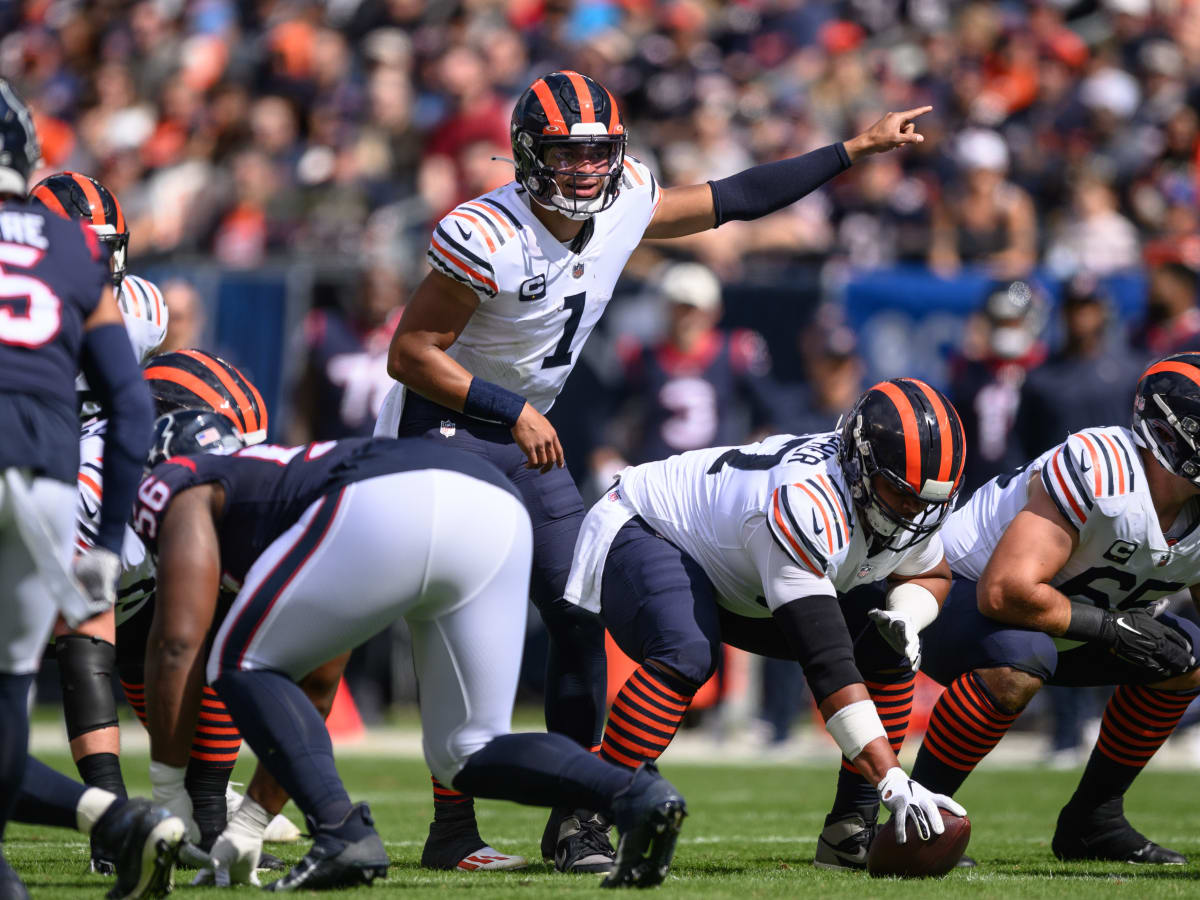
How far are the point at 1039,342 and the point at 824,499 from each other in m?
5.27

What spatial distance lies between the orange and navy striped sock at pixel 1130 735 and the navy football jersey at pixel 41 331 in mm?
3266

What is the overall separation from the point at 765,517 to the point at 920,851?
973mm

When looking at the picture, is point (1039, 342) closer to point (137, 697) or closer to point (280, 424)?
point (280, 424)

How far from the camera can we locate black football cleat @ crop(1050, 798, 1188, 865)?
5199 mm

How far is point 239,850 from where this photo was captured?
402 cm

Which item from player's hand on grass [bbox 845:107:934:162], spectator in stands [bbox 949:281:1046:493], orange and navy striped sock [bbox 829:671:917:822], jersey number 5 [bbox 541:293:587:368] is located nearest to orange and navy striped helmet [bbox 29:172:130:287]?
jersey number 5 [bbox 541:293:587:368]

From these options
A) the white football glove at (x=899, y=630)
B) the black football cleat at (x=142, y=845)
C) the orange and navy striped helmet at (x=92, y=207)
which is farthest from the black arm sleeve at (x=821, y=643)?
the orange and navy striped helmet at (x=92, y=207)

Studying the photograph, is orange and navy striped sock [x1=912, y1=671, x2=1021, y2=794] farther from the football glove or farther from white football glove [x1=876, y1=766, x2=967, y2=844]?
white football glove [x1=876, y1=766, x2=967, y2=844]

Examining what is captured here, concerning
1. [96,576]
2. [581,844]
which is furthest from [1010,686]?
[96,576]

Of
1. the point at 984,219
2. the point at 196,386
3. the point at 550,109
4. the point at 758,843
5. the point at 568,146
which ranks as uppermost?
the point at 550,109

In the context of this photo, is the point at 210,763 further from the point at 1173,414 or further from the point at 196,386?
the point at 1173,414

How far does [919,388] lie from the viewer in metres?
4.73

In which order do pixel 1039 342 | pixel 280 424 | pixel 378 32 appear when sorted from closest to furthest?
pixel 1039 342 → pixel 280 424 → pixel 378 32

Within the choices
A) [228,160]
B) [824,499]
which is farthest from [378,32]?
[824,499]
